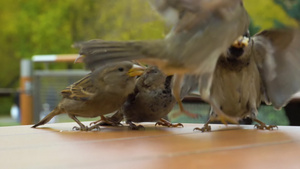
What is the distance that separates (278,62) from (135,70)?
468 millimetres

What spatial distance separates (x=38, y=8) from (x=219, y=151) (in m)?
9.53

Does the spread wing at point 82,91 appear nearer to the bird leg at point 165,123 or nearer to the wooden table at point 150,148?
the wooden table at point 150,148

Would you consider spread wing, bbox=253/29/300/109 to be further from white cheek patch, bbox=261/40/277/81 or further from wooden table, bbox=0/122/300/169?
wooden table, bbox=0/122/300/169

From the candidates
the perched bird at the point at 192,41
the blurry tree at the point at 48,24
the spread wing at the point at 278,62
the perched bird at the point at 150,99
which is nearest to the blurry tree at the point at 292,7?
the blurry tree at the point at 48,24

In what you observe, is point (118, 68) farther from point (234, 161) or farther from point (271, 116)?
point (271, 116)

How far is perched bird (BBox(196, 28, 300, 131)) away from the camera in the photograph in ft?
4.86

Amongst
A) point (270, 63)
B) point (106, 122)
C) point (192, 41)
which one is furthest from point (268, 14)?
point (192, 41)

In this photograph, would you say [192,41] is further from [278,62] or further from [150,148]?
[278,62]

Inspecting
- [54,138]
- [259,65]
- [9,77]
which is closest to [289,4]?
[259,65]

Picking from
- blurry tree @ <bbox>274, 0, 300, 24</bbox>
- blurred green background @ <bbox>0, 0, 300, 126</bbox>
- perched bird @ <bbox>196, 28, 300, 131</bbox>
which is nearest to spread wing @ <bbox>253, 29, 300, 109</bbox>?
perched bird @ <bbox>196, 28, 300, 131</bbox>

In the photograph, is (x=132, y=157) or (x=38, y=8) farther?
(x=38, y=8)

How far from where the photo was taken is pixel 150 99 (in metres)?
1.56

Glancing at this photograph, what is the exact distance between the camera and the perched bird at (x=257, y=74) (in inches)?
58.4

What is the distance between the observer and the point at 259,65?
5.19ft
